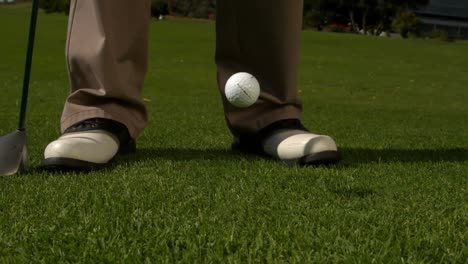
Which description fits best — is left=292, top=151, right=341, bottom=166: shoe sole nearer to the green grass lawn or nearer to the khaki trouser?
the green grass lawn

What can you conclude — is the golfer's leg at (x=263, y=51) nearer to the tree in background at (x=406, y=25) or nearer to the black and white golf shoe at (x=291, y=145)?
the black and white golf shoe at (x=291, y=145)

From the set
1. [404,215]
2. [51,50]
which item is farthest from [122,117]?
[51,50]

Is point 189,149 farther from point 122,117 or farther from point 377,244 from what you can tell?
point 377,244

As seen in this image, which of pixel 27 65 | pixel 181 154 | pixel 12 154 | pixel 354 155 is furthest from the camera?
pixel 354 155

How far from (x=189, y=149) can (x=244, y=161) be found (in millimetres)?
496

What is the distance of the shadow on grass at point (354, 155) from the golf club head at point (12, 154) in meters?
0.40

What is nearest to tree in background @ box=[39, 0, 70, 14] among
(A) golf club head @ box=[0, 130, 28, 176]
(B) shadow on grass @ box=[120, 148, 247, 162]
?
(B) shadow on grass @ box=[120, 148, 247, 162]

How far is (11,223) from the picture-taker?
1434 mm

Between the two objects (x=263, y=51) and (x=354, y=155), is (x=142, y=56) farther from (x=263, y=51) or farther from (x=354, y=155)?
(x=354, y=155)

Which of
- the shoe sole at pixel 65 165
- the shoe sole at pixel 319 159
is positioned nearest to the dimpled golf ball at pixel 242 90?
the shoe sole at pixel 319 159

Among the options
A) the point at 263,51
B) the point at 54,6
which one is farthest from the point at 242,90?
the point at 54,6

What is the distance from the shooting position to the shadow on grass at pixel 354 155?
2.44m

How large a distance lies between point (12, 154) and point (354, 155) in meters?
1.37

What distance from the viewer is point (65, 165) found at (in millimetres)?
2018
